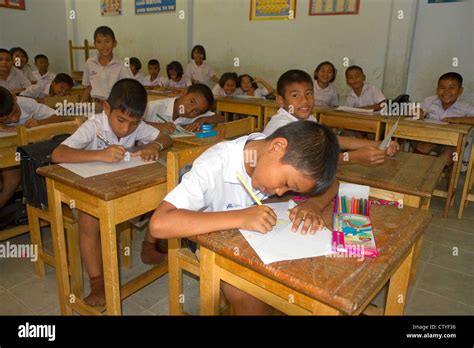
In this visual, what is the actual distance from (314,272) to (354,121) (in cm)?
294

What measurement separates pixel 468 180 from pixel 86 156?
2954mm

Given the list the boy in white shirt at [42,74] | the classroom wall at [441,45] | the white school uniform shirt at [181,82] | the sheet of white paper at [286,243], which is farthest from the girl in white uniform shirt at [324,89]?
the boy in white shirt at [42,74]

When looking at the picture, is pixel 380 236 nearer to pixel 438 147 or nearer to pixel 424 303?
pixel 424 303

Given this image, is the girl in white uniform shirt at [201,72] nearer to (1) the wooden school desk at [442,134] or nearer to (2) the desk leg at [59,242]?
(1) the wooden school desk at [442,134]

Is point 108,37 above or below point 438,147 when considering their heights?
above

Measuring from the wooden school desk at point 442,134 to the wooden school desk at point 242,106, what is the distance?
4.56 feet

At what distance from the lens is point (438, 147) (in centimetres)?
377

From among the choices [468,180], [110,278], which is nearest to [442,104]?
[468,180]

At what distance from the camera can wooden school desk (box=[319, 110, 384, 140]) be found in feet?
11.2

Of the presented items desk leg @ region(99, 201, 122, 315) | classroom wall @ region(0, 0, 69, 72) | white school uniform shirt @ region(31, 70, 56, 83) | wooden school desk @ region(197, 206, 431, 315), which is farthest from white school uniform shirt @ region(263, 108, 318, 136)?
classroom wall @ region(0, 0, 69, 72)

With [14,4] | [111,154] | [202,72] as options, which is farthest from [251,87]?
[14,4]

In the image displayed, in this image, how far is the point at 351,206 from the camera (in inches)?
47.3

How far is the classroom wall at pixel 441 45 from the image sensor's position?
432 centimetres

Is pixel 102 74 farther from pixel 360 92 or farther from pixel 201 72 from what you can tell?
pixel 360 92
